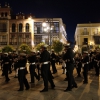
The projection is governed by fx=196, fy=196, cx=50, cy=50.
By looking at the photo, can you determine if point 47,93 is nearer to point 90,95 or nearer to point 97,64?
point 90,95

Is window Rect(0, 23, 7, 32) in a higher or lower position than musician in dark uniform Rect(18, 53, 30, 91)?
higher

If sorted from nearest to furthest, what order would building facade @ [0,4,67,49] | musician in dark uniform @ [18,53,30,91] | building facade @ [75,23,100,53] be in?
1. musician in dark uniform @ [18,53,30,91]
2. building facade @ [0,4,67,49]
3. building facade @ [75,23,100,53]

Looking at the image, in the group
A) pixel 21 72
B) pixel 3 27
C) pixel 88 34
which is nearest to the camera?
pixel 21 72

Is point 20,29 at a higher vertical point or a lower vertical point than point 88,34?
higher

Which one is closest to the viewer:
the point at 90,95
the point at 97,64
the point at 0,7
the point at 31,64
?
the point at 90,95

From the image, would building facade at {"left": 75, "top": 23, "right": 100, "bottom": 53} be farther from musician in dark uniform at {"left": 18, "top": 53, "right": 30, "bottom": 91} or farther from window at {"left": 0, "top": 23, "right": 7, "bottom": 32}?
musician in dark uniform at {"left": 18, "top": 53, "right": 30, "bottom": 91}

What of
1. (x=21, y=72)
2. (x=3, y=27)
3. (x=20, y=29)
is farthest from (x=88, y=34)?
(x=21, y=72)

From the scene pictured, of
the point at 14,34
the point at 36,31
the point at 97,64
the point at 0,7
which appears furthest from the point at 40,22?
the point at 97,64

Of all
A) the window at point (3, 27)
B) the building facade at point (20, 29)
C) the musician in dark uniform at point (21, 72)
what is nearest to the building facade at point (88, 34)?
the building facade at point (20, 29)

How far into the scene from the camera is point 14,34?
53.0m

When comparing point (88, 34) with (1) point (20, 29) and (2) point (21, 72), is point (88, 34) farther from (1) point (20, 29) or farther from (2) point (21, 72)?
(2) point (21, 72)

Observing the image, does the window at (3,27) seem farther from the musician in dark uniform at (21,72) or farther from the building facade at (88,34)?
the musician in dark uniform at (21,72)

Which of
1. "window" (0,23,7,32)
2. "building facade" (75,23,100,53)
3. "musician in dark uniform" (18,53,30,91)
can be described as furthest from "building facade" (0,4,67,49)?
"musician in dark uniform" (18,53,30,91)

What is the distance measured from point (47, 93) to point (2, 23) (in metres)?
46.8
